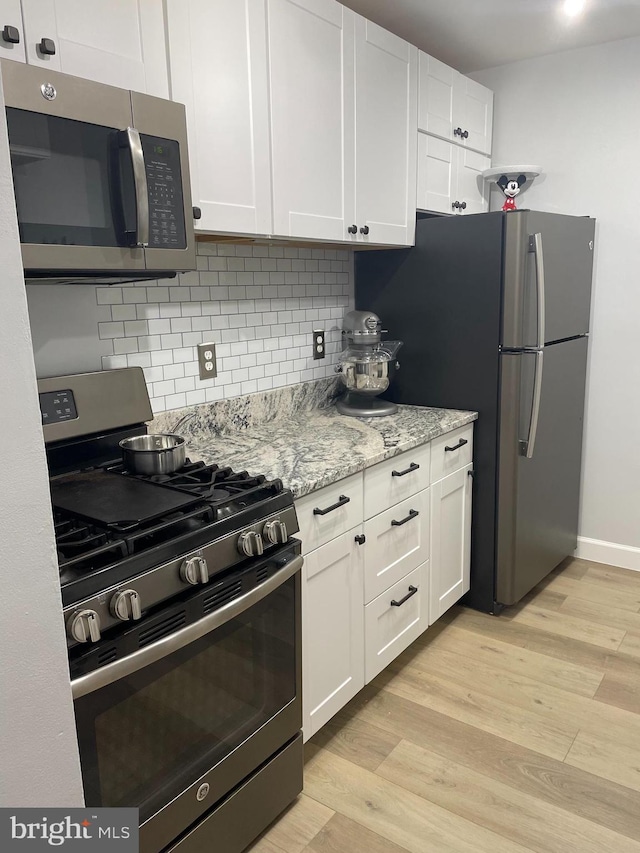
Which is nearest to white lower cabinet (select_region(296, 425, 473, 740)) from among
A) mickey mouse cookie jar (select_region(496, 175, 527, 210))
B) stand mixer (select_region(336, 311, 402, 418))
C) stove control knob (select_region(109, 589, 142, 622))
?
stand mixer (select_region(336, 311, 402, 418))

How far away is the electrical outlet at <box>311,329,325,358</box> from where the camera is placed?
2707 millimetres

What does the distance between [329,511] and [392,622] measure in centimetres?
65

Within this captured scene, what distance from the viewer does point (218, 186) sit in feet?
5.84

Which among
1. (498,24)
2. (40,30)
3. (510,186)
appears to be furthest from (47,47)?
(510,186)

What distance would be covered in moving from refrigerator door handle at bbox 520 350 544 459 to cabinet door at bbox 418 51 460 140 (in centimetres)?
103

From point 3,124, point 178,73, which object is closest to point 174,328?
point 178,73

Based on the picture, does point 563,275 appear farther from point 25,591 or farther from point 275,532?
point 25,591

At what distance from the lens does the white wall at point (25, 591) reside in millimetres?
739

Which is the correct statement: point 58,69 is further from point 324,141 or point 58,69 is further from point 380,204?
point 380,204

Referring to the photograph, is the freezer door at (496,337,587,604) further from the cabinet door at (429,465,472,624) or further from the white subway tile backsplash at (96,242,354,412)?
the white subway tile backsplash at (96,242,354,412)

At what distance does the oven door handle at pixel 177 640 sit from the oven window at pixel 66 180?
2.80ft

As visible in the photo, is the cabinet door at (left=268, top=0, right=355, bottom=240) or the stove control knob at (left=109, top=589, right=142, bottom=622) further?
the cabinet door at (left=268, top=0, right=355, bottom=240)

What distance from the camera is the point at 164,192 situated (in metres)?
1.55

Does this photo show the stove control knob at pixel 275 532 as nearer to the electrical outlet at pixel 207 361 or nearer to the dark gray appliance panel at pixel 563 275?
the electrical outlet at pixel 207 361
